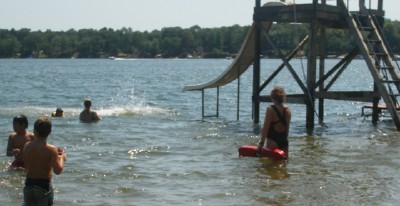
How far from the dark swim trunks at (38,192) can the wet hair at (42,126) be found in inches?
22.6

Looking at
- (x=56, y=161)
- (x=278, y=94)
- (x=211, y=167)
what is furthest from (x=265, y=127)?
(x=56, y=161)

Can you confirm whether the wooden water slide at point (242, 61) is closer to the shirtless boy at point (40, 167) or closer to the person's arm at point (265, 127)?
the person's arm at point (265, 127)

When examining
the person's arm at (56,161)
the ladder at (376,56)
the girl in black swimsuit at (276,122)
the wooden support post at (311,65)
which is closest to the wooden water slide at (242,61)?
the wooden support post at (311,65)

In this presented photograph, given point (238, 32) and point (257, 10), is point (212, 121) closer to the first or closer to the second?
point (257, 10)

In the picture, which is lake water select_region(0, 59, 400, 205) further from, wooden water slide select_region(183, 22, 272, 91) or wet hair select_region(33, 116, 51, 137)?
wet hair select_region(33, 116, 51, 137)

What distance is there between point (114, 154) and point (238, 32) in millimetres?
180942

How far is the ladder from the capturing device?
64.7ft

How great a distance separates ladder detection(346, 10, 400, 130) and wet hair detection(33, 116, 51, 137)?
1267 centimetres

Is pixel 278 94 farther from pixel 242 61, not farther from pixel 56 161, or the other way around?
pixel 242 61

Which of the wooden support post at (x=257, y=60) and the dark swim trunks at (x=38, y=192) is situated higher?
the wooden support post at (x=257, y=60)

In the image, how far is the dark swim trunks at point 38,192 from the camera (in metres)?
8.81

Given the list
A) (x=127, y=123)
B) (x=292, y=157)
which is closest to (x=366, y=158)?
(x=292, y=157)

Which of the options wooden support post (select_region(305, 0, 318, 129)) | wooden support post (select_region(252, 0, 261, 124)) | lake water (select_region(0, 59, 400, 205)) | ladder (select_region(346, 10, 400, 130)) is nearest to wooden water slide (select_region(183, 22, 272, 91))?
wooden support post (select_region(252, 0, 261, 124))

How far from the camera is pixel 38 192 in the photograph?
347 inches
